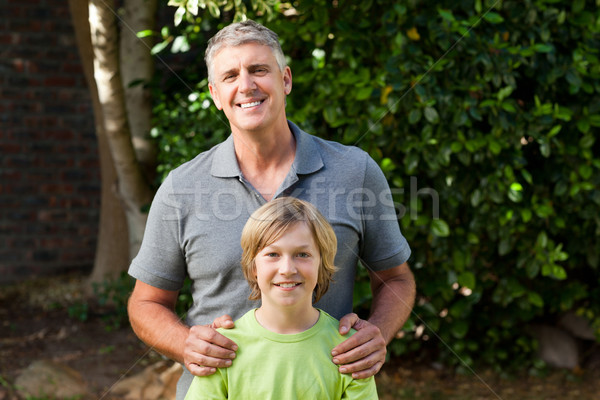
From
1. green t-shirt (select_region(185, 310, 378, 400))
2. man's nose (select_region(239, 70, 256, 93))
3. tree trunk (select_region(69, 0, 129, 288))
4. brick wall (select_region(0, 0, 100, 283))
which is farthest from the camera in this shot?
brick wall (select_region(0, 0, 100, 283))

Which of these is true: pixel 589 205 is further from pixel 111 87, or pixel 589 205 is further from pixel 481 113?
pixel 111 87

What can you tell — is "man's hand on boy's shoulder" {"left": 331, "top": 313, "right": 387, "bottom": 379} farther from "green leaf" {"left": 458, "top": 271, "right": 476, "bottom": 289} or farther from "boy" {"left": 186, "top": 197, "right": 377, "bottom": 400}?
"green leaf" {"left": 458, "top": 271, "right": 476, "bottom": 289}

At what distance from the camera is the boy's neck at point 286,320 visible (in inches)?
64.8

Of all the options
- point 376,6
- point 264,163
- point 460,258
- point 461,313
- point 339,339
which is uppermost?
point 376,6

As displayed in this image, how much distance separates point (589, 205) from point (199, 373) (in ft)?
7.96

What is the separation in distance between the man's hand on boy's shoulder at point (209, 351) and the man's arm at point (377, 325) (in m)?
0.27

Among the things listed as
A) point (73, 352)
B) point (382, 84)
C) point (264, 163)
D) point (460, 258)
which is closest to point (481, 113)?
point (382, 84)

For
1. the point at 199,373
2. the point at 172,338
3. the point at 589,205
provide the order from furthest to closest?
the point at 589,205 < the point at 172,338 < the point at 199,373

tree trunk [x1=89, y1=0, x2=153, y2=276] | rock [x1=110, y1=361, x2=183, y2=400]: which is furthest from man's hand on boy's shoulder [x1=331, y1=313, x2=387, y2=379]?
tree trunk [x1=89, y1=0, x2=153, y2=276]

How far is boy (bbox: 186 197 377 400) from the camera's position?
160 cm

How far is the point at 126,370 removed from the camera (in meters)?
3.81

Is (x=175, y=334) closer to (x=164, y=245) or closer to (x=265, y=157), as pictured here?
(x=164, y=245)

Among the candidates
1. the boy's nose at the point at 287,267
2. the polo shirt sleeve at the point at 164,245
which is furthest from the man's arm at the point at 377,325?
the polo shirt sleeve at the point at 164,245

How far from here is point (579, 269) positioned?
392 cm
